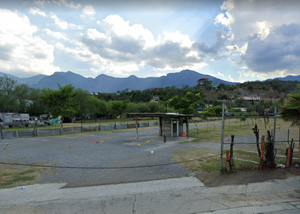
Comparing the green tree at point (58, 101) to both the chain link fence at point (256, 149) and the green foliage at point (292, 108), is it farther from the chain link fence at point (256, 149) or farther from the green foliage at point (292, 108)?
the green foliage at point (292, 108)

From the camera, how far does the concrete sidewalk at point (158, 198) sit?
445 centimetres

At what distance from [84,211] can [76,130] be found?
979 inches

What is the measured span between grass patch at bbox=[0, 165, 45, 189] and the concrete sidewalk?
0.72 m

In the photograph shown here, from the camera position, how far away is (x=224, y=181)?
6.12 metres

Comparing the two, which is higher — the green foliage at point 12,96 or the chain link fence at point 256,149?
the green foliage at point 12,96

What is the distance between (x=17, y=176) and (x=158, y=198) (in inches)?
261

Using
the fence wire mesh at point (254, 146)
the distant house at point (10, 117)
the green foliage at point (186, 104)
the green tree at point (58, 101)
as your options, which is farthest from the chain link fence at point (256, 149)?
the distant house at point (10, 117)

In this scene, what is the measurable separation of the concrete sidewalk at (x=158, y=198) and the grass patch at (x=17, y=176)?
72cm

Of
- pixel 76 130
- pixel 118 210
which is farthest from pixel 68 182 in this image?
pixel 76 130

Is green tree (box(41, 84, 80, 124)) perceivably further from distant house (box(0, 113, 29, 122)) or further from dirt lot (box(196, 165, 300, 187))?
dirt lot (box(196, 165, 300, 187))

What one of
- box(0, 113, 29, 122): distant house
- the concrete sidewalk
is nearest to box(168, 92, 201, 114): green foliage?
the concrete sidewalk

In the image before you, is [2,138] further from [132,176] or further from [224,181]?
[224,181]

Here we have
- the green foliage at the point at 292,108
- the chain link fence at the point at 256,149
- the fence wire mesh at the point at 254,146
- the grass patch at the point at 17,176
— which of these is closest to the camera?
the grass patch at the point at 17,176

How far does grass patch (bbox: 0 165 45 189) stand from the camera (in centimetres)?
657
